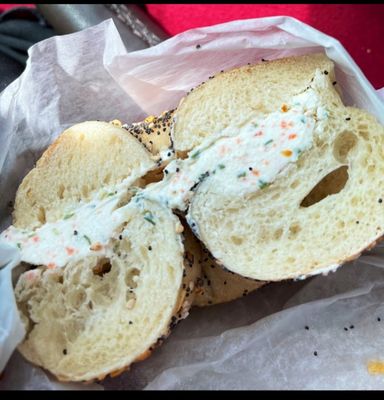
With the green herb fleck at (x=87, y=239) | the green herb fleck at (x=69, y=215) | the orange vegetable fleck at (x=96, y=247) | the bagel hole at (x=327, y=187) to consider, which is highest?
the green herb fleck at (x=69, y=215)

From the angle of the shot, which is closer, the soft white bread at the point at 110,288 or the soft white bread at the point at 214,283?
the soft white bread at the point at 110,288

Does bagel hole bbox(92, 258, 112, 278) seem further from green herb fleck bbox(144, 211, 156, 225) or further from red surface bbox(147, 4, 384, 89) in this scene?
red surface bbox(147, 4, 384, 89)

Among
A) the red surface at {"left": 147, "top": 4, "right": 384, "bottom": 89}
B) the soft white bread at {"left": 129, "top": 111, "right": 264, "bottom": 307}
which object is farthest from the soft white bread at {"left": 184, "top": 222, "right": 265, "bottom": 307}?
the red surface at {"left": 147, "top": 4, "right": 384, "bottom": 89}

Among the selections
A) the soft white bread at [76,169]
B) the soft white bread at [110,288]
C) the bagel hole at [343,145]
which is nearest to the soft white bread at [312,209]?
the bagel hole at [343,145]

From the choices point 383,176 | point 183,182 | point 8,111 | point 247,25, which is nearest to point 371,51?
point 247,25

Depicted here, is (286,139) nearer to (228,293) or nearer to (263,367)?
(228,293)

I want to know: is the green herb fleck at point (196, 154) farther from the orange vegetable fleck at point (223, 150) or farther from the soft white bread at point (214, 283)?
the soft white bread at point (214, 283)
